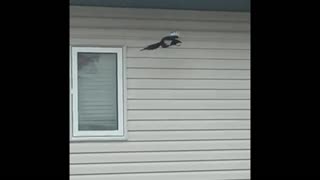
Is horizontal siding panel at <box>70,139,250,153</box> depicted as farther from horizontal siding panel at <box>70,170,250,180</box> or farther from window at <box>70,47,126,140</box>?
horizontal siding panel at <box>70,170,250,180</box>

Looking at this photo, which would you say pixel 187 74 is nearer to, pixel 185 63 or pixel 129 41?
pixel 185 63

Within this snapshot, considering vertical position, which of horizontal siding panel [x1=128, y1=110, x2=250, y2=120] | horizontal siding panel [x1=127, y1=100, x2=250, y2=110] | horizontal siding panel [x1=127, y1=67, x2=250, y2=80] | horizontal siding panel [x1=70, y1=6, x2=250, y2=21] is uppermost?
horizontal siding panel [x1=70, y1=6, x2=250, y2=21]

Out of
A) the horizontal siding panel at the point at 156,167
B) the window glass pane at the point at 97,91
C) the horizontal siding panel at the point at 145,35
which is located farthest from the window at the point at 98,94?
the horizontal siding panel at the point at 156,167

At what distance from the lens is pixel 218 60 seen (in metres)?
4.52

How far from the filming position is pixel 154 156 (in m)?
4.37

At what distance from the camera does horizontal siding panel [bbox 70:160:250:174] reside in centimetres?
425

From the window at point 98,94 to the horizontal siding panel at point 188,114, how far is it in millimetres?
152

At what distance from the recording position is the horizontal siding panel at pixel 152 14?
427 centimetres

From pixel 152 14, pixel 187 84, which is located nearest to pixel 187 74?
pixel 187 84

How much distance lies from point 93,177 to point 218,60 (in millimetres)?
1523

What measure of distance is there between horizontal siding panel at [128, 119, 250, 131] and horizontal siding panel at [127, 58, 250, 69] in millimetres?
493

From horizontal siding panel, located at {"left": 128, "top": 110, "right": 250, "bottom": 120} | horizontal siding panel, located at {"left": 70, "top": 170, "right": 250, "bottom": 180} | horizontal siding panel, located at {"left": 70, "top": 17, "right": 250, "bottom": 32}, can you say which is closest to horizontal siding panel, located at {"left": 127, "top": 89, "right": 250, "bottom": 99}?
horizontal siding panel, located at {"left": 128, "top": 110, "right": 250, "bottom": 120}
